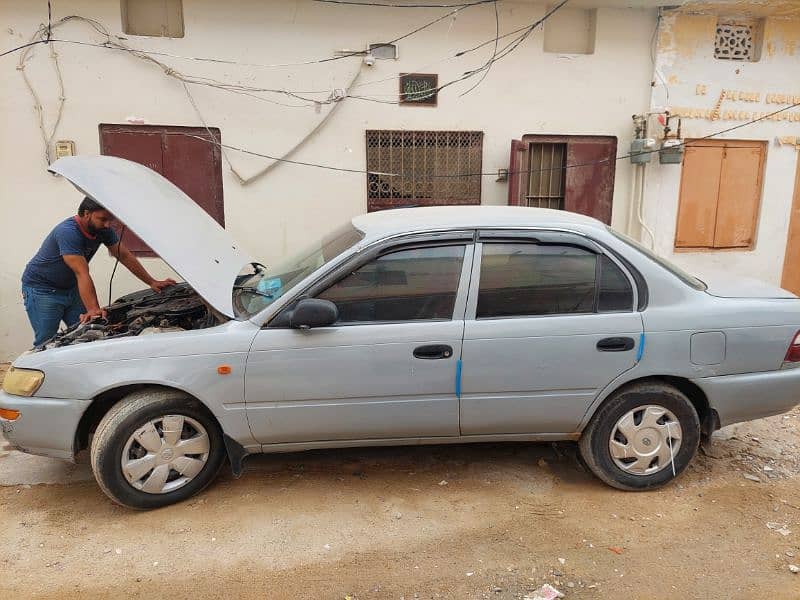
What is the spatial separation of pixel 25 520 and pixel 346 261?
2298 millimetres

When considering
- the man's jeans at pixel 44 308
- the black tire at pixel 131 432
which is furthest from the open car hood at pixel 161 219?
the man's jeans at pixel 44 308

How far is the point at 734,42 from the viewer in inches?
248

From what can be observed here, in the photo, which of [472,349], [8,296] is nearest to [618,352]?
[472,349]

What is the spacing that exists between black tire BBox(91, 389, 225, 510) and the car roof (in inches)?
54.1

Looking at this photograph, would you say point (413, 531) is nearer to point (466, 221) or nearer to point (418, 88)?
point (466, 221)

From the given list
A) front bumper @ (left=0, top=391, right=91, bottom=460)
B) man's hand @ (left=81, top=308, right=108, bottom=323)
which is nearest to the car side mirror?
front bumper @ (left=0, top=391, right=91, bottom=460)

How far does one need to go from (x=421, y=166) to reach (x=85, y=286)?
3520 millimetres

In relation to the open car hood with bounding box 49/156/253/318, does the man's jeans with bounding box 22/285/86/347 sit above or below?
below

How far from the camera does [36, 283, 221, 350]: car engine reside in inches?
124

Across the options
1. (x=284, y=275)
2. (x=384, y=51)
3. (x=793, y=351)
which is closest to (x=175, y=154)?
(x=384, y=51)

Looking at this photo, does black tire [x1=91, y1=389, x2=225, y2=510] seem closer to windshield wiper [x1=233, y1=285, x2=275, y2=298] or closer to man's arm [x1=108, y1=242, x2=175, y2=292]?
windshield wiper [x1=233, y1=285, x2=275, y2=298]

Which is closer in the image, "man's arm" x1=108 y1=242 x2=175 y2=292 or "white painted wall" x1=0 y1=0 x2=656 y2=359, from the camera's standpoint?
"man's arm" x1=108 y1=242 x2=175 y2=292

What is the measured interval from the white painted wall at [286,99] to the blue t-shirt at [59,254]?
59.1 inches

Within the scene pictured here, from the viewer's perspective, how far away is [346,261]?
2949mm
